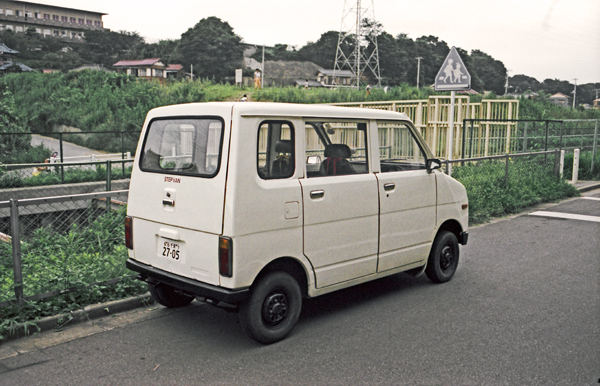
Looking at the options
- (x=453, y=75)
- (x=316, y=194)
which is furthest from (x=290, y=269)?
(x=453, y=75)

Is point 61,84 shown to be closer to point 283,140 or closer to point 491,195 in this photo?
point 491,195

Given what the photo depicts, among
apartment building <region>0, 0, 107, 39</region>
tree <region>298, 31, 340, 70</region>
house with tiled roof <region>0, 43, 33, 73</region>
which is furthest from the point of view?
apartment building <region>0, 0, 107, 39</region>

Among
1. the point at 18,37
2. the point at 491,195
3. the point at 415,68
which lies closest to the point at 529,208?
the point at 491,195

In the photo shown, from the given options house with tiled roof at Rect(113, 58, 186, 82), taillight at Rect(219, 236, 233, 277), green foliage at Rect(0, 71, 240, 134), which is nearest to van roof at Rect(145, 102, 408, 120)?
taillight at Rect(219, 236, 233, 277)

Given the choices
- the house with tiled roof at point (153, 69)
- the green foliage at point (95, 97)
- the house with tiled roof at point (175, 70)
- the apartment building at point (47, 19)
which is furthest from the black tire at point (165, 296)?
the apartment building at point (47, 19)

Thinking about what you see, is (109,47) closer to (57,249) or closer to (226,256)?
(57,249)

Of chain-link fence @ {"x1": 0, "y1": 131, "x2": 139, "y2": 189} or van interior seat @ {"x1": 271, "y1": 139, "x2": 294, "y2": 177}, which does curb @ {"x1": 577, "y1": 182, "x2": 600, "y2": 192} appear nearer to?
chain-link fence @ {"x1": 0, "y1": 131, "x2": 139, "y2": 189}

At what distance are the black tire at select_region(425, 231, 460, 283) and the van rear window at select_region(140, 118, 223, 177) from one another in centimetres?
303

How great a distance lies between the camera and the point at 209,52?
59.6 m

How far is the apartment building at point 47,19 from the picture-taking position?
84312mm

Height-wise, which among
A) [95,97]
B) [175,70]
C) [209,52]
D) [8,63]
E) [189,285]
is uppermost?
[209,52]

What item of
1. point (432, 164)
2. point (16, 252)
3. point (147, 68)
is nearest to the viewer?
point (16, 252)

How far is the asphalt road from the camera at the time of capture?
3914mm

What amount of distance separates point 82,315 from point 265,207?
2.16 metres
